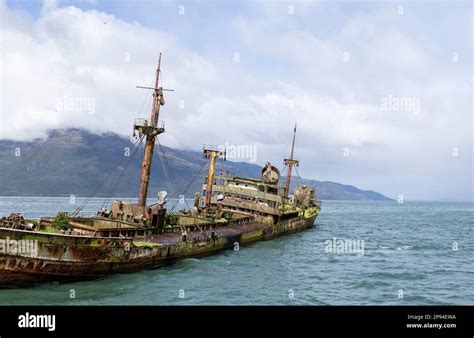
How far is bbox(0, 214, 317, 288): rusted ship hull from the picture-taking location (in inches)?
816

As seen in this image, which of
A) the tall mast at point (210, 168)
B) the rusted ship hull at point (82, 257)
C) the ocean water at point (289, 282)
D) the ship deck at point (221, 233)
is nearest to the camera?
the rusted ship hull at point (82, 257)

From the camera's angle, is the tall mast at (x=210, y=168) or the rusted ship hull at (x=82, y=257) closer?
the rusted ship hull at (x=82, y=257)

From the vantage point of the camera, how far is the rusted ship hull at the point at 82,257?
2073cm

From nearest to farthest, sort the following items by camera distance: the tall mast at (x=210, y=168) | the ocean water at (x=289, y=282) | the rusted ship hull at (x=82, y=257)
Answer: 1. the rusted ship hull at (x=82, y=257)
2. the ocean water at (x=289, y=282)
3. the tall mast at (x=210, y=168)

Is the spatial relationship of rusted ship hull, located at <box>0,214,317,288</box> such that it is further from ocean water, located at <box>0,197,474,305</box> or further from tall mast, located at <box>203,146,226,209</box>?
tall mast, located at <box>203,146,226,209</box>

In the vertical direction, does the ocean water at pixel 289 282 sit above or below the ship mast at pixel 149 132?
below

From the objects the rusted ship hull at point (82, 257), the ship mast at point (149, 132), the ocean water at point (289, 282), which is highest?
the ship mast at point (149, 132)

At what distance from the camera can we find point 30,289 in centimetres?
2114

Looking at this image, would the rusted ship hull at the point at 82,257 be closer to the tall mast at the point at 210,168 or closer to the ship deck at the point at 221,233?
the ship deck at the point at 221,233

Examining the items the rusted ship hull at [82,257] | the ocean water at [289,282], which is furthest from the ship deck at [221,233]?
the ocean water at [289,282]

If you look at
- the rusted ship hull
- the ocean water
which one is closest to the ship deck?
the rusted ship hull

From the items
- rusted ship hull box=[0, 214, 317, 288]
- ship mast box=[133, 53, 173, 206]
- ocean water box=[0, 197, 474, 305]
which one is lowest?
ocean water box=[0, 197, 474, 305]

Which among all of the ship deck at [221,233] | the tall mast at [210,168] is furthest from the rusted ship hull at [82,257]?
the tall mast at [210,168]
